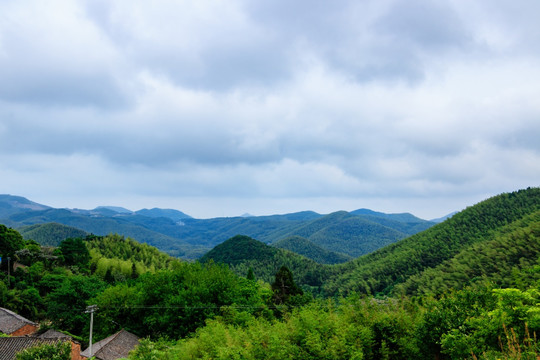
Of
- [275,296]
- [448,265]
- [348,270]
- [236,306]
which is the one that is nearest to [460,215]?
[448,265]

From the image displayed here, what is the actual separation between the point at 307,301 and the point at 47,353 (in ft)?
62.0

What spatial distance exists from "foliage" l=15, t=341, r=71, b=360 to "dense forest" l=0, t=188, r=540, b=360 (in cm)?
464

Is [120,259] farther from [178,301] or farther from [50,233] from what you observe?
[50,233]

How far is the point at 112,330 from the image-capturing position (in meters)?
27.0

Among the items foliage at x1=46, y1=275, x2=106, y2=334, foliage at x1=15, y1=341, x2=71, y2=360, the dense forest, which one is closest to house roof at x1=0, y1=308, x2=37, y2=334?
foliage at x1=46, y1=275, x2=106, y2=334

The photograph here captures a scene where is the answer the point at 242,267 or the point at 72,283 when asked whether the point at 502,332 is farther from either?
the point at 242,267

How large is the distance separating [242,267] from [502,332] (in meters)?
91.5

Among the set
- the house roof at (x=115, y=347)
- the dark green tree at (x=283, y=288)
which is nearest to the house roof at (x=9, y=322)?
the house roof at (x=115, y=347)

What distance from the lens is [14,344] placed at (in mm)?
21734

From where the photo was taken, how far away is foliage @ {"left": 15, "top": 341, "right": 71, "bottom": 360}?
17.3 metres

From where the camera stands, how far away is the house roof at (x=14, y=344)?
68.8ft

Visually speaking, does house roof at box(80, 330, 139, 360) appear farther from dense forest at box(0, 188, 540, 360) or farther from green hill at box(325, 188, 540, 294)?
green hill at box(325, 188, 540, 294)

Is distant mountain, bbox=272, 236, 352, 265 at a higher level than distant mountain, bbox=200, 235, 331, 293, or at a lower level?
lower

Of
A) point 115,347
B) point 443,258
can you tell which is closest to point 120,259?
point 115,347
